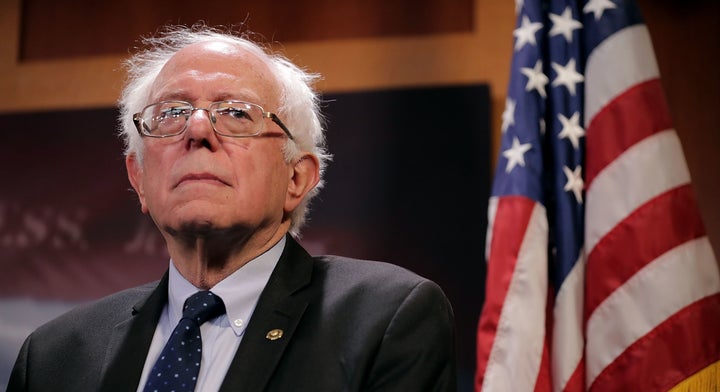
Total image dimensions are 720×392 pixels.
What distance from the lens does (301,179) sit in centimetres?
195

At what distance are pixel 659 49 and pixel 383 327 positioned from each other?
188 centimetres

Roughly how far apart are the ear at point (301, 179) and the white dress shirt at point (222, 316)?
10 cm

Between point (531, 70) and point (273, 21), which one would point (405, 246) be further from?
point (273, 21)

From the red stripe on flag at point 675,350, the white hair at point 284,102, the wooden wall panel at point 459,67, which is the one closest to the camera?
the white hair at point 284,102

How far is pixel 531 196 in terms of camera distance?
2461 mm

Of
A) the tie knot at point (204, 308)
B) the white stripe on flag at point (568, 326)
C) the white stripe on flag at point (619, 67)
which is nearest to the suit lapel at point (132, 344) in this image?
the tie knot at point (204, 308)

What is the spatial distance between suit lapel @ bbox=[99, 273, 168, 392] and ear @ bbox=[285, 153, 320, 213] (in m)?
0.34

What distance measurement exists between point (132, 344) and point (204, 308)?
0.63ft

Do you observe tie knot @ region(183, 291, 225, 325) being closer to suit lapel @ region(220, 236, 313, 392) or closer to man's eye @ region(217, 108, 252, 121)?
suit lapel @ region(220, 236, 313, 392)

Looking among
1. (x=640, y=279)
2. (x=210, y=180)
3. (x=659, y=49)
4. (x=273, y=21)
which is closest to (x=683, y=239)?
(x=640, y=279)

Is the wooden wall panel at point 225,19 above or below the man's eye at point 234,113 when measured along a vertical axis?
above

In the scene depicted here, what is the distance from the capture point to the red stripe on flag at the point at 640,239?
7.62ft

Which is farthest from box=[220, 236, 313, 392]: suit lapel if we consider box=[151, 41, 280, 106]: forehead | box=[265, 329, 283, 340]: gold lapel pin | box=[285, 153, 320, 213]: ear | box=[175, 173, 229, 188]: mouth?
box=[151, 41, 280, 106]: forehead

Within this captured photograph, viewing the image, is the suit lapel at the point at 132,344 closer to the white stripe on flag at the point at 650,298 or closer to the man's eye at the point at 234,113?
the man's eye at the point at 234,113
